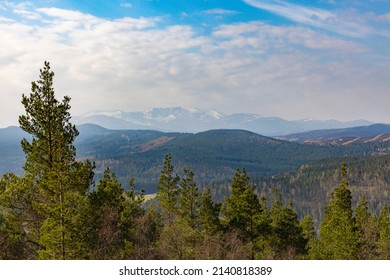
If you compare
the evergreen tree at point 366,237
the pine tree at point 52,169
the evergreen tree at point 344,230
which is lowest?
the evergreen tree at point 366,237

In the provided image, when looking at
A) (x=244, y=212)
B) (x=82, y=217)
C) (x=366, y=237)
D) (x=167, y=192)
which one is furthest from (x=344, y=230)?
(x=82, y=217)

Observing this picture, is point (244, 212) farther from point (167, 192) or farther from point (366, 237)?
point (366, 237)

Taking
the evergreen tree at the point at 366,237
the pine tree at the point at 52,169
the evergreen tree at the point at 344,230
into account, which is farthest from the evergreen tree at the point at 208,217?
the pine tree at the point at 52,169

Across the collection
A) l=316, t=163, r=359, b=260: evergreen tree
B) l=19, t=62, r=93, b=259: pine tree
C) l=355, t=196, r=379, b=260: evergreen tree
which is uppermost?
l=19, t=62, r=93, b=259: pine tree

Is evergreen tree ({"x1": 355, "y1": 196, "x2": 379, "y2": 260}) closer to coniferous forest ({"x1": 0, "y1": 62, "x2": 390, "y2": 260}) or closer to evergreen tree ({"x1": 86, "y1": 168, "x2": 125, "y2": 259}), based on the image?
coniferous forest ({"x1": 0, "y1": 62, "x2": 390, "y2": 260})

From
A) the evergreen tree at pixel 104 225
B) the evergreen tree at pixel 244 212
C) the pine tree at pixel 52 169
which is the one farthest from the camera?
the evergreen tree at pixel 244 212

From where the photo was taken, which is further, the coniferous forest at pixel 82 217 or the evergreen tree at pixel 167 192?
the evergreen tree at pixel 167 192

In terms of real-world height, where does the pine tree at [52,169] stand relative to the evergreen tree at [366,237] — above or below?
above

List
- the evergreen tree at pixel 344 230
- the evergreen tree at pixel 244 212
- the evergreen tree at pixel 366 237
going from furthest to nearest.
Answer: the evergreen tree at pixel 244 212 → the evergreen tree at pixel 366 237 → the evergreen tree at pixel 344 230

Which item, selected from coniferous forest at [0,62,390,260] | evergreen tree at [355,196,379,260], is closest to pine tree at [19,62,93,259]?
coniferous forest at [0,62,390,260]

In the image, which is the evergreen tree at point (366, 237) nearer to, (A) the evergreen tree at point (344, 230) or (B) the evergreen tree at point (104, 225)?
(A) the evergreen tree at point (344, 230)

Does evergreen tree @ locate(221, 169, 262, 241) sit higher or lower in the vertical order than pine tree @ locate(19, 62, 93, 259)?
lower

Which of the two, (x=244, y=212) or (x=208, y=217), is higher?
(x=244, y=212)

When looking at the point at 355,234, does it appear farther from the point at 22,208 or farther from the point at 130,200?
the point at 22,208
